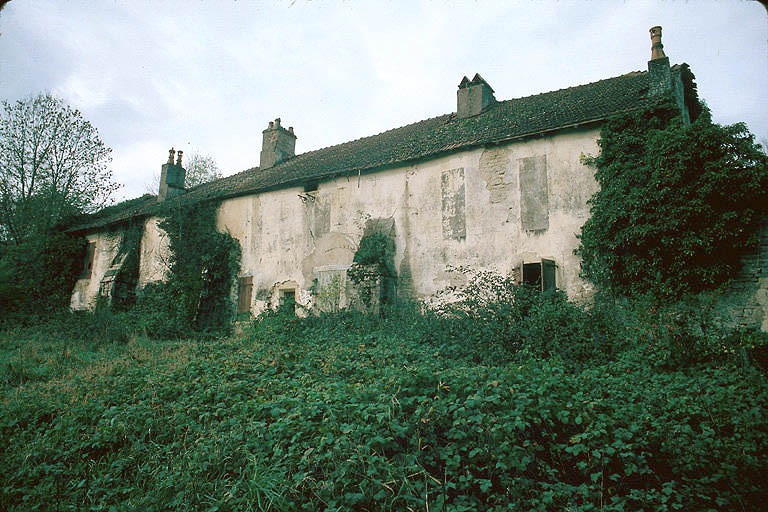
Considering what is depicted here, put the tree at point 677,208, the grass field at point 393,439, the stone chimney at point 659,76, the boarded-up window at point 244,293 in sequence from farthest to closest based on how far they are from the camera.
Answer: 1. the boarded-up window at point 244,293
2. the stone chimney at point 659,76
3. the tree at point 677,208
4. the grass field at point 393,439

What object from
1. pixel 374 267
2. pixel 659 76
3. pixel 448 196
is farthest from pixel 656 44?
pixel 374 267

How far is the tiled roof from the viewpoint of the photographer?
1116 centimetres

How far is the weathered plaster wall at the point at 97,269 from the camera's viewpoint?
20.2m

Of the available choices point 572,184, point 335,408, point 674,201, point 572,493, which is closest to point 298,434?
point 335,408

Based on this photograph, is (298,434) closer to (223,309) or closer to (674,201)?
(674,201)

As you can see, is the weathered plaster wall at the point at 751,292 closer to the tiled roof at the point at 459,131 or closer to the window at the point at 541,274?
the window at the point at 541,274

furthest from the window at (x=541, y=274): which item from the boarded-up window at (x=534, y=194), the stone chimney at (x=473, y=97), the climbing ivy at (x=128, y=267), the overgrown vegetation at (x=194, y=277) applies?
the climbing ivy at (x=128, y=267)

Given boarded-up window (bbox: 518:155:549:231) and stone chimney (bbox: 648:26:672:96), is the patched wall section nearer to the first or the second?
boarded-up window (bbox: 518:155:549:231)

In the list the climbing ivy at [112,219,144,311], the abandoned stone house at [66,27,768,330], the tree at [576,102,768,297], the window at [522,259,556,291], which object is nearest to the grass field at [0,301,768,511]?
the tree at [576,102,768,297]

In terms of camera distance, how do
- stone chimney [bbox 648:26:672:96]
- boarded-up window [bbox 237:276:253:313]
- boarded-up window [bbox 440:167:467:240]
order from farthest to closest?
boarded-up window [bbox 237:276:253:313] → boarded-up window [bbox 440:167:467:240] → stone chimney [bbox 648:26:672:96]

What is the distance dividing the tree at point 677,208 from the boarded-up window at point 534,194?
4.65ft

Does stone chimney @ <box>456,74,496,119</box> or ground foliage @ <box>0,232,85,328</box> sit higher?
stone chimney @ <box>456,74,496,119</box>

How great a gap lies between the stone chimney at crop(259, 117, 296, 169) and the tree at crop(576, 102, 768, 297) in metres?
13.9

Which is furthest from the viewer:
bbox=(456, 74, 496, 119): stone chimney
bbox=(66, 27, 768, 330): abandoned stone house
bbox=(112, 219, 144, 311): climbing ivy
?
bbox=(112, 219, 144, 311): climbing ivy
